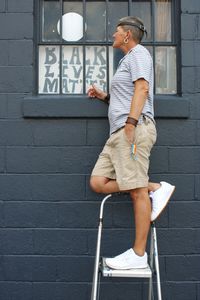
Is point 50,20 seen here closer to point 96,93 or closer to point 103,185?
point 96,93

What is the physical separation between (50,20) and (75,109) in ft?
2.95

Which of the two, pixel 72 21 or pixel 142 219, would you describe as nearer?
pixel 142 219

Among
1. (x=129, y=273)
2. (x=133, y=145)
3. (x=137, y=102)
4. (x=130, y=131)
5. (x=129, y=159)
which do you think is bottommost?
(x=129, y=273)

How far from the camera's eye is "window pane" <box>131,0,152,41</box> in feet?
16.9

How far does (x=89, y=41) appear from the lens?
5.14 m

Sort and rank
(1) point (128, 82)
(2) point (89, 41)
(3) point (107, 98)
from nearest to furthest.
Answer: (1) point (128, 82) → (3) point (107, 98) → (2) point (89, 41)

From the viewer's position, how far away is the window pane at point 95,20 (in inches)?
203

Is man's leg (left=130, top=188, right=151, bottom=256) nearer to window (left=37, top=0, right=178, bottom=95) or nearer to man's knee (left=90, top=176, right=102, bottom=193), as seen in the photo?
man's knee (left=90, top=176, right=102, bottom=193)

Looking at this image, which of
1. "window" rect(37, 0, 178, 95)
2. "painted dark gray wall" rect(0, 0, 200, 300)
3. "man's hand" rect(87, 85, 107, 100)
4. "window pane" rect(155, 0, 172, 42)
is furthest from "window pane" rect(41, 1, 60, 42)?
"window pane" rect(155, 0, 172, 42)

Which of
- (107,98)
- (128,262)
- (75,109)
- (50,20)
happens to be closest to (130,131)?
(107,98)

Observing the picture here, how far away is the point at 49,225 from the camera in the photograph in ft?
16.3

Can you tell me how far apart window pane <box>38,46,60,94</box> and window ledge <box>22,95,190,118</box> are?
9.9 inches

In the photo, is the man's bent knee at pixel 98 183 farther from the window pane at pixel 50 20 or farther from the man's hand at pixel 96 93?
the window pane at pixel 50 20

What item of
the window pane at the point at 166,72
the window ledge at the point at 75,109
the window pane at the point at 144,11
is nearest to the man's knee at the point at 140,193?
the window ledge at the point at 75,109
